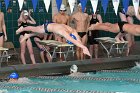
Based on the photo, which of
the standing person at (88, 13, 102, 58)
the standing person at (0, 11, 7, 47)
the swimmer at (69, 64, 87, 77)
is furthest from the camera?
the standing person at (88, 13, 102, 58)

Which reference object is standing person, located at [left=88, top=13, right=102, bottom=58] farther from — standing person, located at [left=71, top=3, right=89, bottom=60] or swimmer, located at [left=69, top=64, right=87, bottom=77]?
swimmer, located at [left=69, top=64, right=87, bottom=77]

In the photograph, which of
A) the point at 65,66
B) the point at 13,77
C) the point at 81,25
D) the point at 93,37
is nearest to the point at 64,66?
the point at 65,66

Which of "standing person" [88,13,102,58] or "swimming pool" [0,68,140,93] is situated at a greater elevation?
"standing person" [88,13,102,58]

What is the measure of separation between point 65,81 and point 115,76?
4.52 feet

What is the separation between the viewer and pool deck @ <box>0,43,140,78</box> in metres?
9.24

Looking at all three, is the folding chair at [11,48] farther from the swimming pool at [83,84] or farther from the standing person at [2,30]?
the swimming pool at [83,84]

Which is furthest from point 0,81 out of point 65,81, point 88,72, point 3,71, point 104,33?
point 104,33

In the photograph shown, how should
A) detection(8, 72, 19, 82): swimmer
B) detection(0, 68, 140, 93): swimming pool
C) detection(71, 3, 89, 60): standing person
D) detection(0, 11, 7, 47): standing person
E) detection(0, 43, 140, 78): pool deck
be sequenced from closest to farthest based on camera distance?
detection(0, 68, 140, 93): swimming pool
detection(8, 72, 19, 82): swimmer
detection(0, 43, 140, 78): pool deck
detection(0, 11, 7, 47): standing person
detection(71, 3, 89, 60): standing person

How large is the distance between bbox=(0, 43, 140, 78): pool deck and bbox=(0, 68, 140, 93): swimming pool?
173 millimetres

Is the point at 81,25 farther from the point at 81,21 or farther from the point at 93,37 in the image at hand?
the point at 93,37

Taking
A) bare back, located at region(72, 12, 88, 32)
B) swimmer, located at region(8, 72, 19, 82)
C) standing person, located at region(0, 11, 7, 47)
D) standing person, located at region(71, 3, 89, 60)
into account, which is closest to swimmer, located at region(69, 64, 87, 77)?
standing person, located at region(71, 3, 89, 60)

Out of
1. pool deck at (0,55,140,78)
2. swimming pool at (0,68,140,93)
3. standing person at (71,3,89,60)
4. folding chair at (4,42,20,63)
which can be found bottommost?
swimming pool at (0,68,140,93)

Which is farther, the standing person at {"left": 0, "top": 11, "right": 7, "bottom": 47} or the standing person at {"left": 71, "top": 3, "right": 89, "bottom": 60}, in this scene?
the standing person at {"left": 71, "top": 3, "right": 89, "bottom": 60}

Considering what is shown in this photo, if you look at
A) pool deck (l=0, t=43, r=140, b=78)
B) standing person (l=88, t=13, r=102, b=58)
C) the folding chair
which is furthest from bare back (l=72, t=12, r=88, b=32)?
the folding chair
